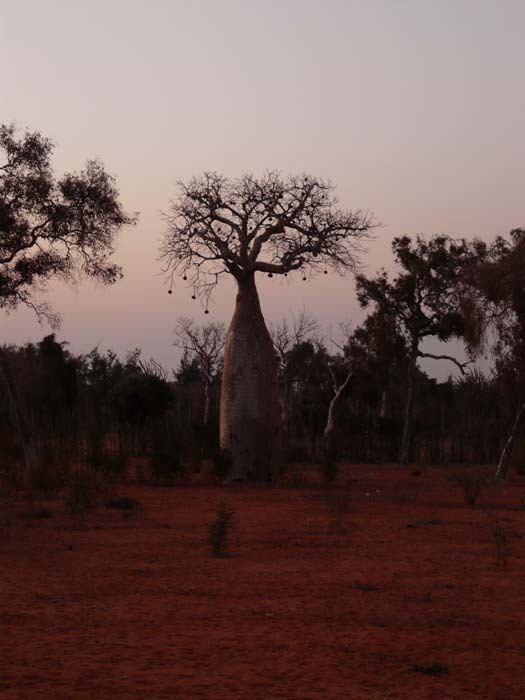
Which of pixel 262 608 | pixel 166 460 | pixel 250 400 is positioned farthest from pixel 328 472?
pixel 262 608

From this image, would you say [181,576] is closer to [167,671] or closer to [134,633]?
[134,633]

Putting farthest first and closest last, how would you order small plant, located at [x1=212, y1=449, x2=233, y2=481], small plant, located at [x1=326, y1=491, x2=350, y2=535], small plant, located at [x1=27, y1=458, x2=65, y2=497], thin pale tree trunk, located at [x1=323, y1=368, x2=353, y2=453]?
1. thin pale tree trunk, located at [x1=323, y1=368, x2=353, y2=453]
2. small plant, located at [x1=212, y1=449, x2=233, y2=481]
3. small plant, located at [x1=27, y1=458, x2=65, y2=497]
4. small plant, located at [x1=326, y1=491, x2=350, y2=535]

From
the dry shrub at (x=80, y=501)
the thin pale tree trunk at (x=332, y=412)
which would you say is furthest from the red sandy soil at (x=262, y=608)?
the thin pale tree trunk at (x=332, y=412)

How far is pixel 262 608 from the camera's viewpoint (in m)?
A: 6.82

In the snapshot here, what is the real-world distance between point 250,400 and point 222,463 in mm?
1118

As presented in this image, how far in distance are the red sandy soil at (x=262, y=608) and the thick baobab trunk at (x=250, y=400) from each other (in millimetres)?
Result: 4172

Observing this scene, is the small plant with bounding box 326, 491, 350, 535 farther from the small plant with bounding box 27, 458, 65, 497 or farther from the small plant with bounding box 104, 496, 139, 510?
the small plant with bounding box 27, 458, 65, 497

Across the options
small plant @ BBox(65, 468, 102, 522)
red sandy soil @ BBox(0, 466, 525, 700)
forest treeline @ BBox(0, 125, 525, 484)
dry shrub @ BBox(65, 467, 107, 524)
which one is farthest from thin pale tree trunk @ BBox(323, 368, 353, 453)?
red sandy soil @ BBox(0, 466, 525, 700)

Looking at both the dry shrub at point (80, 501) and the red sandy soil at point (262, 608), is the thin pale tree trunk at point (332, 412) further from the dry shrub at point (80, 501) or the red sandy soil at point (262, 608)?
the red sandy soil at point (262, 608)

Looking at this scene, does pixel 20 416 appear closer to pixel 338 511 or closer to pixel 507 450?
pixel 338 511

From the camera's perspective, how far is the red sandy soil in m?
5.03

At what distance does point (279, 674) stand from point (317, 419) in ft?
75.1

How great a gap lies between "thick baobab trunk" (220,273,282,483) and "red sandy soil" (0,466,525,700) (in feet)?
13.7

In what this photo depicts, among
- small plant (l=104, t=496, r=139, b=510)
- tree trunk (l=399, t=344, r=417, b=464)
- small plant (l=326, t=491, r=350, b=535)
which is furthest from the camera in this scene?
tree trunk (l=399, t=344, r=417, b=464)
